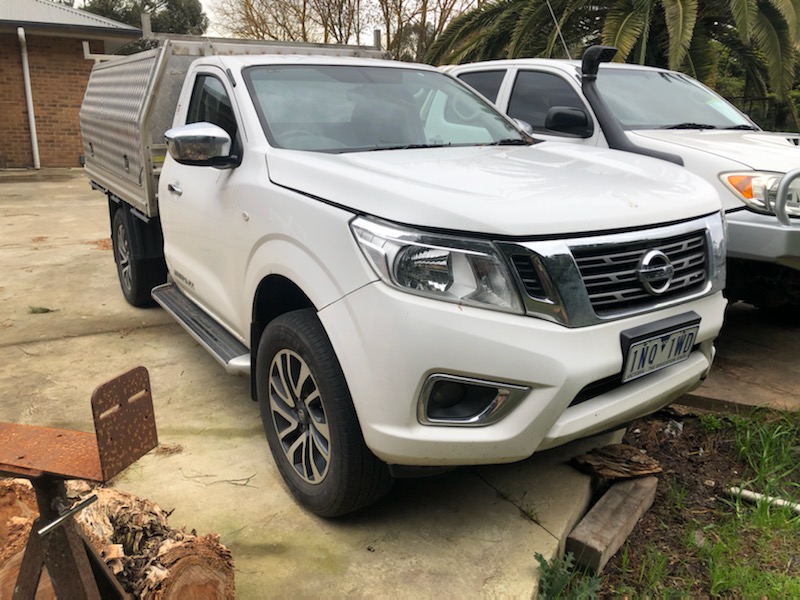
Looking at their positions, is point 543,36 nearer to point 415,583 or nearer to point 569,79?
point 569,79

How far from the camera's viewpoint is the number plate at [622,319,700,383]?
7.39 feet

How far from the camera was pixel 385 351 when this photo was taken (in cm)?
211

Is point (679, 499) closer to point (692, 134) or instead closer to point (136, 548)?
point (136, 548)

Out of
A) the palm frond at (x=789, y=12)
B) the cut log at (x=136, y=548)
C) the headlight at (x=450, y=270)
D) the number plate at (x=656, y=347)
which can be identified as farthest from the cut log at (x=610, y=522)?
the palm frond at (x=789, y=12)

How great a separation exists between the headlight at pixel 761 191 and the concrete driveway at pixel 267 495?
156 cm

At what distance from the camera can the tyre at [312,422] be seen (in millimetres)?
2348

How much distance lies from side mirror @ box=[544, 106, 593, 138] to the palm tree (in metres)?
4.20

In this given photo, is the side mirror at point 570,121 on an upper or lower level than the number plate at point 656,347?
upper

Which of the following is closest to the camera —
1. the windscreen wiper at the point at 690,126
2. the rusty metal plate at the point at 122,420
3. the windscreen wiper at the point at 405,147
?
the rusty metal plate at the point at 122,420

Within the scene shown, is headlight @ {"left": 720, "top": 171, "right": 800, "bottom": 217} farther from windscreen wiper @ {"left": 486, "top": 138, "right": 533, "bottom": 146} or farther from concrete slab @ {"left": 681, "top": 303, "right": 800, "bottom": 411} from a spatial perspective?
windscreen wiper @ {"left": 486, "top": 138, "right": 533, "bottom": 146}

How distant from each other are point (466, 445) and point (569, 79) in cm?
361

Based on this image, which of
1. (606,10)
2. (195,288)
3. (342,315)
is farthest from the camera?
(606,10)

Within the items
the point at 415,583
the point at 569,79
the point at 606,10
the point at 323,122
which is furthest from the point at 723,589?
the point at 606,10

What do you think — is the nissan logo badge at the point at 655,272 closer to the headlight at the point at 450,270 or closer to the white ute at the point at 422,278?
the white ute at the point at 422,278
